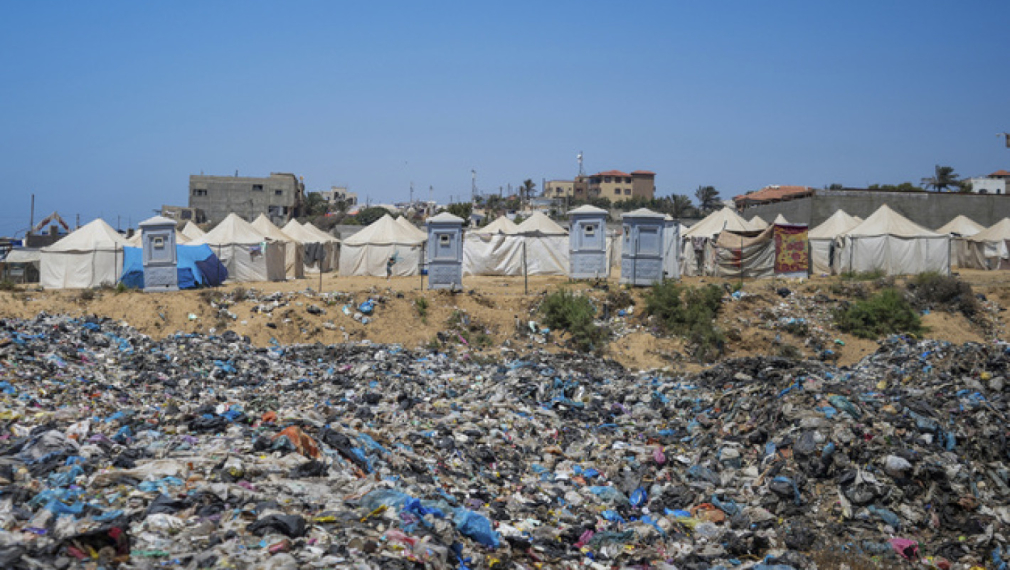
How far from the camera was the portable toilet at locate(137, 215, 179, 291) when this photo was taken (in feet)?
65.3

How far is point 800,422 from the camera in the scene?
354 inches

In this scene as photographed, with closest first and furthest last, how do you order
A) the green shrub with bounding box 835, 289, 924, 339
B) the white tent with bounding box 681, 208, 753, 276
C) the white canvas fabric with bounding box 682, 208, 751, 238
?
the green shrub with bounding box 835, 289, 924, 339 < the white tent with bounding box 681, 208, 753, 276 < the white canvas fabric with bounding box 682, 208, 751, 238

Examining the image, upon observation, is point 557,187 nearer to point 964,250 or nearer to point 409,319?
point 964,250

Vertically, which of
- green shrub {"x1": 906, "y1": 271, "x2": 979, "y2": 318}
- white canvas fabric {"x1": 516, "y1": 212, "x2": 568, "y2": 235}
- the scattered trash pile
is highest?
white canvas fabric {"x1": 516, "y1": 212, "x2": 568, "y2": 235}

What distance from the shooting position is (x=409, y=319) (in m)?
17.8

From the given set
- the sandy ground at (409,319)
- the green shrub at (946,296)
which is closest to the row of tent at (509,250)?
the sandy ground at (409,319)

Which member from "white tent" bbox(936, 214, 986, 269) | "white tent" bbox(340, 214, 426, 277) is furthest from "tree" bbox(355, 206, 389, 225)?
"white tent" bbox(936, 214, 986, 269)

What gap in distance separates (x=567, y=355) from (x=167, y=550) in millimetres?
11116

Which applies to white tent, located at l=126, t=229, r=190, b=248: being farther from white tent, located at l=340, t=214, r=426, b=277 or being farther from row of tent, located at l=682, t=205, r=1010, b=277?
row of tent, located at l=682, t=205, r=1010, b=277

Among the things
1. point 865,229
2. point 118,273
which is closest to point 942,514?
point 865,229

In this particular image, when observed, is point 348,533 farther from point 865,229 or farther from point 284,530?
point 865,229

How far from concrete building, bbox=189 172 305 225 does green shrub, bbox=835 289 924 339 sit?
155 ft

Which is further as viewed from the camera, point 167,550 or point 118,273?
point 118,273

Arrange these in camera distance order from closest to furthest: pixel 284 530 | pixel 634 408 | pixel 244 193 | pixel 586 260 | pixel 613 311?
pixel 284 530 → pixel 634 408 → pixel 613 311 → pixel 586 260 → pixel 244 193
